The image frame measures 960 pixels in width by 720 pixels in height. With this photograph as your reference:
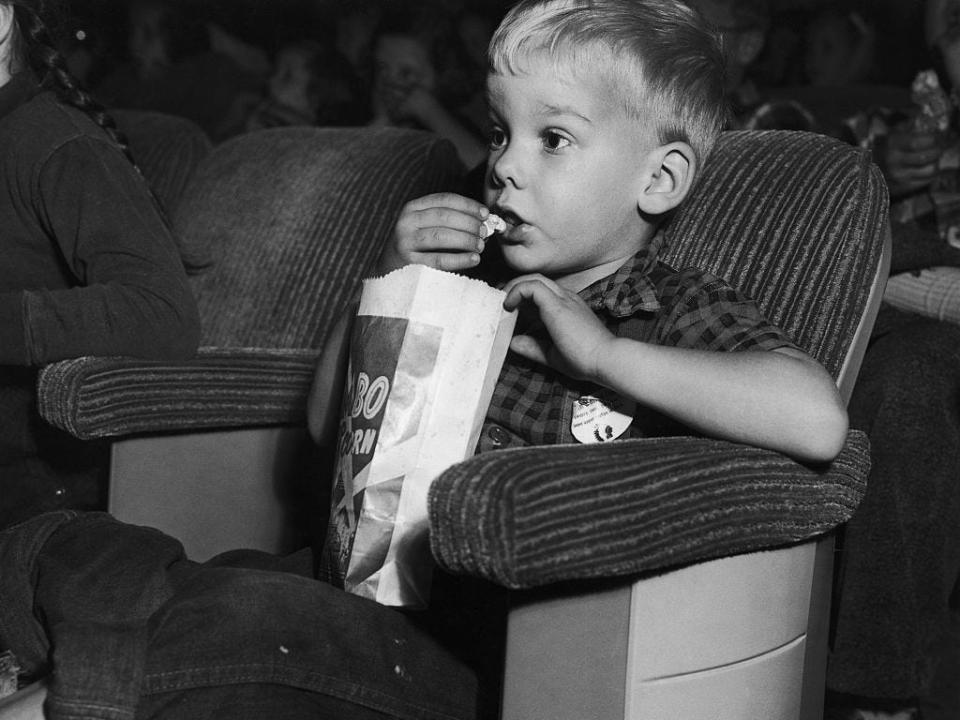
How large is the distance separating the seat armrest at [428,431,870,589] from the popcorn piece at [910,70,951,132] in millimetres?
1145

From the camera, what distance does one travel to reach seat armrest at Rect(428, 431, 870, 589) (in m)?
0.79

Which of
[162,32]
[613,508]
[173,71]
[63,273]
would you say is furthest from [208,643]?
[162,32]

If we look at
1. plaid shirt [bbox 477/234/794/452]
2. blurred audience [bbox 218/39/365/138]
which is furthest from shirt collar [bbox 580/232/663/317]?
blurred audience [bbox 218/39/365/138]

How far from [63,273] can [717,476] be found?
3.32ft

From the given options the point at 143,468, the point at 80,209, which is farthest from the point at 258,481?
the point at 80,209

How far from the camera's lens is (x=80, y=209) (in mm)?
1460

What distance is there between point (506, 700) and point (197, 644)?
0.83 feet

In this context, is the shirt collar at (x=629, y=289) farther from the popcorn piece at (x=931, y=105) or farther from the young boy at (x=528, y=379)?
the popcorn piece at (x=931, y=105)

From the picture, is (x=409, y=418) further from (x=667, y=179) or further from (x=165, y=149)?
(x=165, y=149)

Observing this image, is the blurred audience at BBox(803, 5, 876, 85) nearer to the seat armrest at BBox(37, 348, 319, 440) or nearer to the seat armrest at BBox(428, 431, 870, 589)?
the seat armrest at BBox(37, 348, 319, 440)

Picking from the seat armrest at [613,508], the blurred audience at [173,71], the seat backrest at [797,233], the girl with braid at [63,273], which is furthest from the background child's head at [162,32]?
the seat armrest at [613,508]

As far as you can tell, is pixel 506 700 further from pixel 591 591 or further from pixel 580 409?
pixel 580 409

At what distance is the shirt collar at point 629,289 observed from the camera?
3.77 feet

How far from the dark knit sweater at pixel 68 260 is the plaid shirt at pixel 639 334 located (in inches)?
19.3
